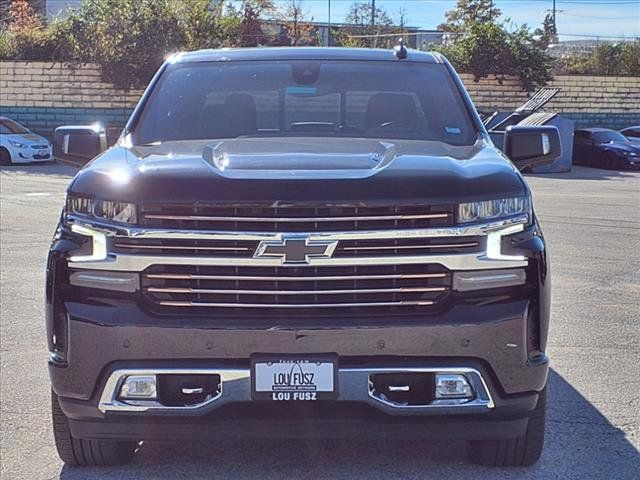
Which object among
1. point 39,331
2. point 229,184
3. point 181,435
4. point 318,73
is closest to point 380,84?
point 318,73

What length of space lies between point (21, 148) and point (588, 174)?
48.1 feet

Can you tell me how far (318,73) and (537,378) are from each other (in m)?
2.25

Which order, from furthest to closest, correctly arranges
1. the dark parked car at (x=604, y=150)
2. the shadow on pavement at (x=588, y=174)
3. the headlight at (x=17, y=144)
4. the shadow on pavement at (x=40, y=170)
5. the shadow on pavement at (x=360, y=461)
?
the dark parked car at (x=604, y=150)
the shadow on pavement at (x=588, y=174)
the headlight at (x=17, y=144)
the shadow on pavement at (x=40, y=170)
the shadow on pavement at (x=360, y=461)

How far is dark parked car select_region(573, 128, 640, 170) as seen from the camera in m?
26.9

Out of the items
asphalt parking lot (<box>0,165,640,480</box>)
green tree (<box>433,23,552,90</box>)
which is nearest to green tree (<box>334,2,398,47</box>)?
green tree (<box>433,23,552,90</box>)

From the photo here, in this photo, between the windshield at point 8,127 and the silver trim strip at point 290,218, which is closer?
the silver trim strip at point 290,218

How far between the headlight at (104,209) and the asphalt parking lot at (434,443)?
121 cm

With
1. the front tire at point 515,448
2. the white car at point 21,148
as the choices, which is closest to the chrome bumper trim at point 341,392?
the front tire at point 515,448

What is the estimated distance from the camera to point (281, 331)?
3.50m

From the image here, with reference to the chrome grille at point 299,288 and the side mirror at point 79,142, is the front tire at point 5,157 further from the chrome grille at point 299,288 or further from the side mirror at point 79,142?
the chrome grille at point 299,288

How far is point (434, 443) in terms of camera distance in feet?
14.6

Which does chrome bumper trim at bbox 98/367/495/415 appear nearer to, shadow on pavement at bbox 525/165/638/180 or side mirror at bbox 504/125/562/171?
side mirror at bbox 504/125/562/171

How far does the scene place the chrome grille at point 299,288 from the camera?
355 cm

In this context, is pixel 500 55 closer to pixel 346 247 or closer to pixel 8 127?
pixel 8 127
